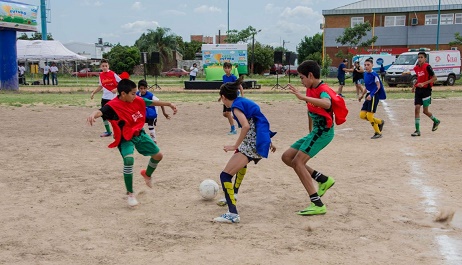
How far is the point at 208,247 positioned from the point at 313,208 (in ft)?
5.45

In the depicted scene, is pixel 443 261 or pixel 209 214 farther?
pixel 209 214

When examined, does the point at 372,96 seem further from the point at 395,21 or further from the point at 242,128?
the point at 395,21

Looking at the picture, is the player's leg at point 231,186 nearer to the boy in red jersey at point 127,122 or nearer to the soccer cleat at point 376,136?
the boy in red jersey at point 127,122

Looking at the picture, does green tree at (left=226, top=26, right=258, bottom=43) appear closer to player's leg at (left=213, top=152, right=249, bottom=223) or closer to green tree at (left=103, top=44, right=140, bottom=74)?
green tree at (left=103, top=44, right=140, bottom=74)

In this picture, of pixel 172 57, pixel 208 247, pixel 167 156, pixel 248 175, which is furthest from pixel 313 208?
pixel 172 57

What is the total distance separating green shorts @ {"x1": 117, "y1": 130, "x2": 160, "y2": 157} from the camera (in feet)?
20.8

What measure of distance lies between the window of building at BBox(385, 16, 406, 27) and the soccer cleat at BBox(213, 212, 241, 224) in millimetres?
60412

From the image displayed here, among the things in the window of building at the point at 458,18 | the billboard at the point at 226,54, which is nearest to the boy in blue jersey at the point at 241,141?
the billboard at the point at 226,54

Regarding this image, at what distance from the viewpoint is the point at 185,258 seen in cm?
447

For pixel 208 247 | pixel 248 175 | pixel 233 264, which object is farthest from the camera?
pixel 248 175

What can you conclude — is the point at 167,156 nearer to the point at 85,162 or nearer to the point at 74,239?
the point at 85,162

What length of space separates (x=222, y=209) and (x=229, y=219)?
2.00 ft

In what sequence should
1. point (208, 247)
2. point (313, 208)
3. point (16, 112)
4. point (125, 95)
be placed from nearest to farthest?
point (208, 247) < point (313, 208) < point (125, 95) < point (16, 112)

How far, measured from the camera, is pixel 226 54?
136 ft
